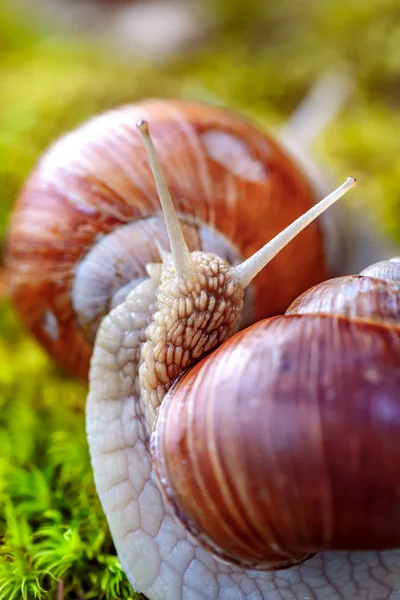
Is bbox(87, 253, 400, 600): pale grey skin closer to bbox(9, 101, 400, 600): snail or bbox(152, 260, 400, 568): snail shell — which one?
bbox(9, 101, 400, 600): snail

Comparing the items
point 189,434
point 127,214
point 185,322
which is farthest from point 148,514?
point 127,214

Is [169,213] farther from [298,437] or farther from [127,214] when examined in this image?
[298,437]

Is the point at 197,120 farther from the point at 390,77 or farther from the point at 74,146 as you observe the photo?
the point at 390,77

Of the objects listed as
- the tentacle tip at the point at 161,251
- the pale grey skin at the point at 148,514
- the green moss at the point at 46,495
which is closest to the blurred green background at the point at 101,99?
the green moss at the point at 46,495

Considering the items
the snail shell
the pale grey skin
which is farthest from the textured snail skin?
the snail shell

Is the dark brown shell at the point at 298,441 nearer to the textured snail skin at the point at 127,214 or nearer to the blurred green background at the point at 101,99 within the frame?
the blurred green background at the point at 101,99
